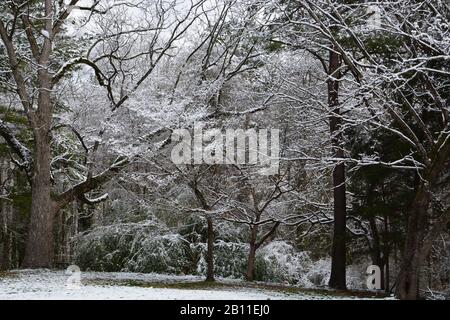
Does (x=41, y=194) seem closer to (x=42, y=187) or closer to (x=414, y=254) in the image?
(x=42, y=187)

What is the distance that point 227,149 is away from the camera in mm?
12977

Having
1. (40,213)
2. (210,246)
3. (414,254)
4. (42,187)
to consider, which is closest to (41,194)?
(42,187)

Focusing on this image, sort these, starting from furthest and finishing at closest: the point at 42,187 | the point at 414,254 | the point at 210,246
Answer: the point at 42,187 → the point at 210,246 → the point at 414,254

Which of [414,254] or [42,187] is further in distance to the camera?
[42,187]

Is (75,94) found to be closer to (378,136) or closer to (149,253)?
(149,253)

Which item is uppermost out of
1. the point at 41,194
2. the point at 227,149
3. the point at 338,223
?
the point at 227,149

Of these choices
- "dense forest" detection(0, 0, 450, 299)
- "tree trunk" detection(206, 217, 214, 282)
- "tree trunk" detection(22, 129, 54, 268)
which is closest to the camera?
"dense forest" detection(0, 0, 450, 299)

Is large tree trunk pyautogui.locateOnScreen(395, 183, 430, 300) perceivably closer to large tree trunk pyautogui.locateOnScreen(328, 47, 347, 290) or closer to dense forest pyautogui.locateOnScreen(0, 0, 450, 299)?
dense forest pyautogui.locateOnScreen(0, 0, 450, 299)

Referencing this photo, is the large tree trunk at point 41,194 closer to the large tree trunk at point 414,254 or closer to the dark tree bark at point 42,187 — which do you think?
the dark tree bark at point 42,187

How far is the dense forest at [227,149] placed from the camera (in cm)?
1112

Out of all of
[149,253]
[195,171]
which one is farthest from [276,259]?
[195,171]

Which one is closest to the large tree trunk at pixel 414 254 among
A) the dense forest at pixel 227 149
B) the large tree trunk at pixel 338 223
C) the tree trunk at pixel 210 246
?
the dense forest at pixel 227 149

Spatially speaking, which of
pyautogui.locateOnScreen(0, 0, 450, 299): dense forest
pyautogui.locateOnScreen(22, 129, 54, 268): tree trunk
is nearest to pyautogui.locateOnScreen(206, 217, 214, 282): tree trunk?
pyautogui.locateOnScreen(0, 0, 450, 299): dense forest

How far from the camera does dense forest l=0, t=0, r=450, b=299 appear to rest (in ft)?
36.5
